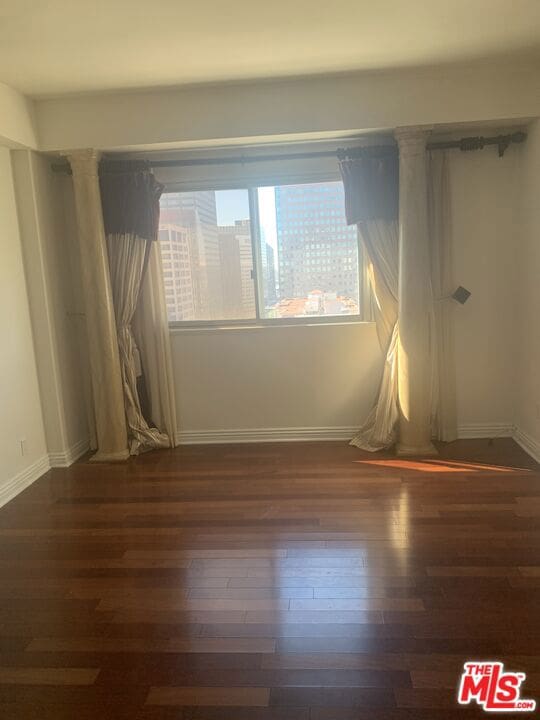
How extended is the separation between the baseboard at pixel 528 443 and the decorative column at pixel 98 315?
9.88 feet

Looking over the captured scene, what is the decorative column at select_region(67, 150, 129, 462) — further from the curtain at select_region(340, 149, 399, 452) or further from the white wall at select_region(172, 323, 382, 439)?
the curtain at select_region(340, 149, 399, 452)

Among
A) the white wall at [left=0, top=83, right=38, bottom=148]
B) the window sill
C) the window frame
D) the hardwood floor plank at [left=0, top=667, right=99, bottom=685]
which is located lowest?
the hardwood floor plank at [left=0, top=667, right=99, bottom=685]

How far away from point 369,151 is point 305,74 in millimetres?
694

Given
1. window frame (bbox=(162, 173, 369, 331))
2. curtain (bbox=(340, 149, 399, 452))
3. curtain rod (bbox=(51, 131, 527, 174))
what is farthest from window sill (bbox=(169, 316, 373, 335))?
curtain rod (bbox=(51, 131, 527, 174))

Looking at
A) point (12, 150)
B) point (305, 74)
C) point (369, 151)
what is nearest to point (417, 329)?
point (369, 151)

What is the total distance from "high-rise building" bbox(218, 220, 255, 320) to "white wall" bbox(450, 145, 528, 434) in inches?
62.2

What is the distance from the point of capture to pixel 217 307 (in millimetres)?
4340

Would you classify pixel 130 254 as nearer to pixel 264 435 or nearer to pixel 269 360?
pixel 269 360

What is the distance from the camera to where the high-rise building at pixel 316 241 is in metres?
4.11

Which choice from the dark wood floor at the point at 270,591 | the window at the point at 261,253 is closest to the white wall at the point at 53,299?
the dark wood floor at the point at 270,591

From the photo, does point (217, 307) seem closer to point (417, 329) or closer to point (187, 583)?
point (417, 329)

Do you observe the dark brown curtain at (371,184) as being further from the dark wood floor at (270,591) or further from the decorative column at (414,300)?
the dark wood floor at (270,591)

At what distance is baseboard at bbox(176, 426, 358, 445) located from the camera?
433 centimetres
